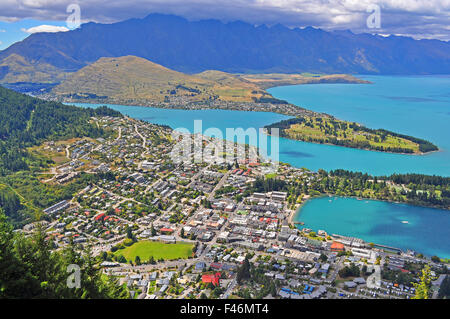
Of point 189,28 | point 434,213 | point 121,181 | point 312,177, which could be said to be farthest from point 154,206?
point 189,28

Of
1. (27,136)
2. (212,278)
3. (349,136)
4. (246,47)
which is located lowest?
(212,278)

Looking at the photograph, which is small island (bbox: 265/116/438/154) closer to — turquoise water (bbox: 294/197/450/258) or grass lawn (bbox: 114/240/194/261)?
turquoise water (bbox: 294/197/450/258)

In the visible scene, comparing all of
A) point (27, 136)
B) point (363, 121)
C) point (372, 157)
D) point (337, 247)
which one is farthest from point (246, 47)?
point (337, 247)

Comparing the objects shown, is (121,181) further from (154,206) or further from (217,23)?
(217,23)

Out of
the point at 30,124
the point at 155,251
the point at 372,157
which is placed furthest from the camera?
the point at 30,124

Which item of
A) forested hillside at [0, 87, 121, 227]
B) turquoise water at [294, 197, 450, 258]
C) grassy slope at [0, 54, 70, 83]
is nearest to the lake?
turquoise water at [294, 197, 450, 258]

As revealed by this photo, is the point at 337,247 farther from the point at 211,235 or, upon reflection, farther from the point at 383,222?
the point at 211,235
